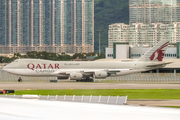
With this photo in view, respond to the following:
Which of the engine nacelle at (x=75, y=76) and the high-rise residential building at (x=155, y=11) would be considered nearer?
the engine nacelle at (x=75, y=76)

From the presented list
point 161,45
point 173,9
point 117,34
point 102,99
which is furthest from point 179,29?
point 102,99

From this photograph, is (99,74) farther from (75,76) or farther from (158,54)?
(158,54)

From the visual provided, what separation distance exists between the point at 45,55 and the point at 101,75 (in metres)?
115

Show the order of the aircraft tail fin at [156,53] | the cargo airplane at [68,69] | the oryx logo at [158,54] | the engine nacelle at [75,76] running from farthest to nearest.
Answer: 1. the oryx logo at [158,54]
2. the aircraft tail fin at [156,53]
3. the cargo airplane at [68,69]
4. the engine nacelle at [75,76]

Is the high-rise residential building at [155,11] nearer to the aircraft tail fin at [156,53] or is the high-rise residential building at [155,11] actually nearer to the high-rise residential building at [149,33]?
the high-rise residential building at [149,33]

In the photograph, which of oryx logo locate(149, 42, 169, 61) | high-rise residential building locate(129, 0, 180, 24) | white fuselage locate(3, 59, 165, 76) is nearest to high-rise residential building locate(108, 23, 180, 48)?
→ high-rise residential building locate(129, 0, 180, 24)

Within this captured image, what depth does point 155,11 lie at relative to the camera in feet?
434

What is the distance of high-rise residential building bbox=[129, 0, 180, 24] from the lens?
132 m

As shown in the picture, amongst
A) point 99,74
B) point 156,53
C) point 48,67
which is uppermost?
point 156,53

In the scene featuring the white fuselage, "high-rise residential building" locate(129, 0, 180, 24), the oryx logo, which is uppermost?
"high-rise residential building" locate(129, 0, 180, 24)

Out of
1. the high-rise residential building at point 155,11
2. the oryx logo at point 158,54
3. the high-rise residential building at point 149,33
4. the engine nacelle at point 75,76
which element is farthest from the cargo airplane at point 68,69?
the high-rise residential building at point 149,33

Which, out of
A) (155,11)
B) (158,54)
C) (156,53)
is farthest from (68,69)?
(155,11)

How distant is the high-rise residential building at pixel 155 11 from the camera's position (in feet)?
435

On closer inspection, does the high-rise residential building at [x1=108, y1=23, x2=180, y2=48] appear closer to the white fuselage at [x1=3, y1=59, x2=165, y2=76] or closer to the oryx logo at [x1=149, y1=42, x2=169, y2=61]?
the oryx logo at [x1=149, y1=42, x2=169, y2=61]
